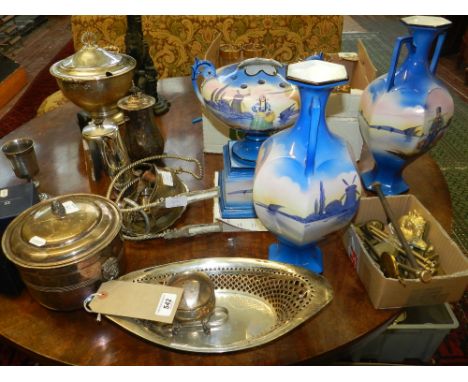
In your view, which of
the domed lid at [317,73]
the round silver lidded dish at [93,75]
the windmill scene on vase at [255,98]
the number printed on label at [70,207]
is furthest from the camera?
the round silver lidded dish at [93,75]

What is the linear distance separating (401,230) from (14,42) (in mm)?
4310

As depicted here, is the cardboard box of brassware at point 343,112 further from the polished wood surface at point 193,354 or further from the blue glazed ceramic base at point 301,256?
the blue glazed ceramic base at point 301,256

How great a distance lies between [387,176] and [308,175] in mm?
434

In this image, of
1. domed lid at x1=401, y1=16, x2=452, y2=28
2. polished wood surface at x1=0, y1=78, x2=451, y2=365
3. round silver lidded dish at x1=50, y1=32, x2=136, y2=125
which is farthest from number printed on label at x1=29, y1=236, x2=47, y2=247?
domed lid at x1=401, y1=16, x2=452, y2=28

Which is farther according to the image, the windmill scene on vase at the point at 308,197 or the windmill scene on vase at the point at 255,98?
the windmill scene on vase at the point at 255,98

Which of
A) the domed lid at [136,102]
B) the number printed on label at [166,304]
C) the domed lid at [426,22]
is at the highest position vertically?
the domed lid at [426,22]

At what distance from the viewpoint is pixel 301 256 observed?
74 centimetres

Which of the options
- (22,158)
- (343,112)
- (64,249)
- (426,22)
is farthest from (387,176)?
(22,158)

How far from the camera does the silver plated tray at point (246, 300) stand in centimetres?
60

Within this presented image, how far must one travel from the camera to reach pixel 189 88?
154 centimetres

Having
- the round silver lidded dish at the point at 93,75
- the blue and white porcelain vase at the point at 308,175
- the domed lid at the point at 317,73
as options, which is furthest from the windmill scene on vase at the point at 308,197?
the round silver lidded dish at the point at 93,75

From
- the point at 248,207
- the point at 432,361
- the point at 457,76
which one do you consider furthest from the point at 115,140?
the point at 457,76

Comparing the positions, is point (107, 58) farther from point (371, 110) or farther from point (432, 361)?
point (432, 361)

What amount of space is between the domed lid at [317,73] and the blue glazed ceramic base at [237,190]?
1.03ft
